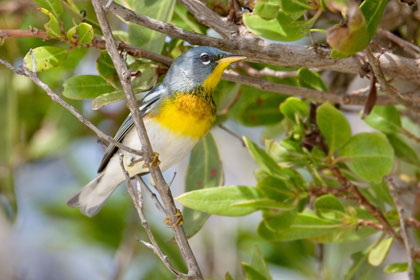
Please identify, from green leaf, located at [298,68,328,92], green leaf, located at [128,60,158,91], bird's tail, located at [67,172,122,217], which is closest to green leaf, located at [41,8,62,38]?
green leaf, located at [128,60,158,91]

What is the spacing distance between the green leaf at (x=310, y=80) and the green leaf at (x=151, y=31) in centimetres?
56

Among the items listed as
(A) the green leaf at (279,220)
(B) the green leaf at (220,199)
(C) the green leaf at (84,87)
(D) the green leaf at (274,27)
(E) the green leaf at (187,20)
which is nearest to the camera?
(D) the green leaf at (274,27)

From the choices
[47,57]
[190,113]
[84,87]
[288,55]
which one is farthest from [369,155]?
[47,57]

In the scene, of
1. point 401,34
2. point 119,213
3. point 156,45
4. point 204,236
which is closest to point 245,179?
point 204,236

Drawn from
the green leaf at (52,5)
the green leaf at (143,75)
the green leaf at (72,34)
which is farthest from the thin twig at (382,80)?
the green leaf at (52,5)

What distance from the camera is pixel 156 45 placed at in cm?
256

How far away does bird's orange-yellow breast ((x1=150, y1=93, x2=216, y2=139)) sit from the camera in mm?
2748

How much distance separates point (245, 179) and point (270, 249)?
0.95 metres

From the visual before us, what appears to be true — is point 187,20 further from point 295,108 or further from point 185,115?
point 295,108

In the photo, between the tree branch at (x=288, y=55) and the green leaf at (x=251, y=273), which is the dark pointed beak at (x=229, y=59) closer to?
the tree branch at (x=288, y=55)

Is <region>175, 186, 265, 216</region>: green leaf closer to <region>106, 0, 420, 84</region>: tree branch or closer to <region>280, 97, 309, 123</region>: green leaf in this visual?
<region>280, 97, 309, 123</region>: green leaf

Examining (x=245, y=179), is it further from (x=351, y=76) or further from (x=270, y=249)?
(x=351, y=76)

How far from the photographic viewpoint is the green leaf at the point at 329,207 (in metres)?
2.47

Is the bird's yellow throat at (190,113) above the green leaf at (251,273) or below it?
above
